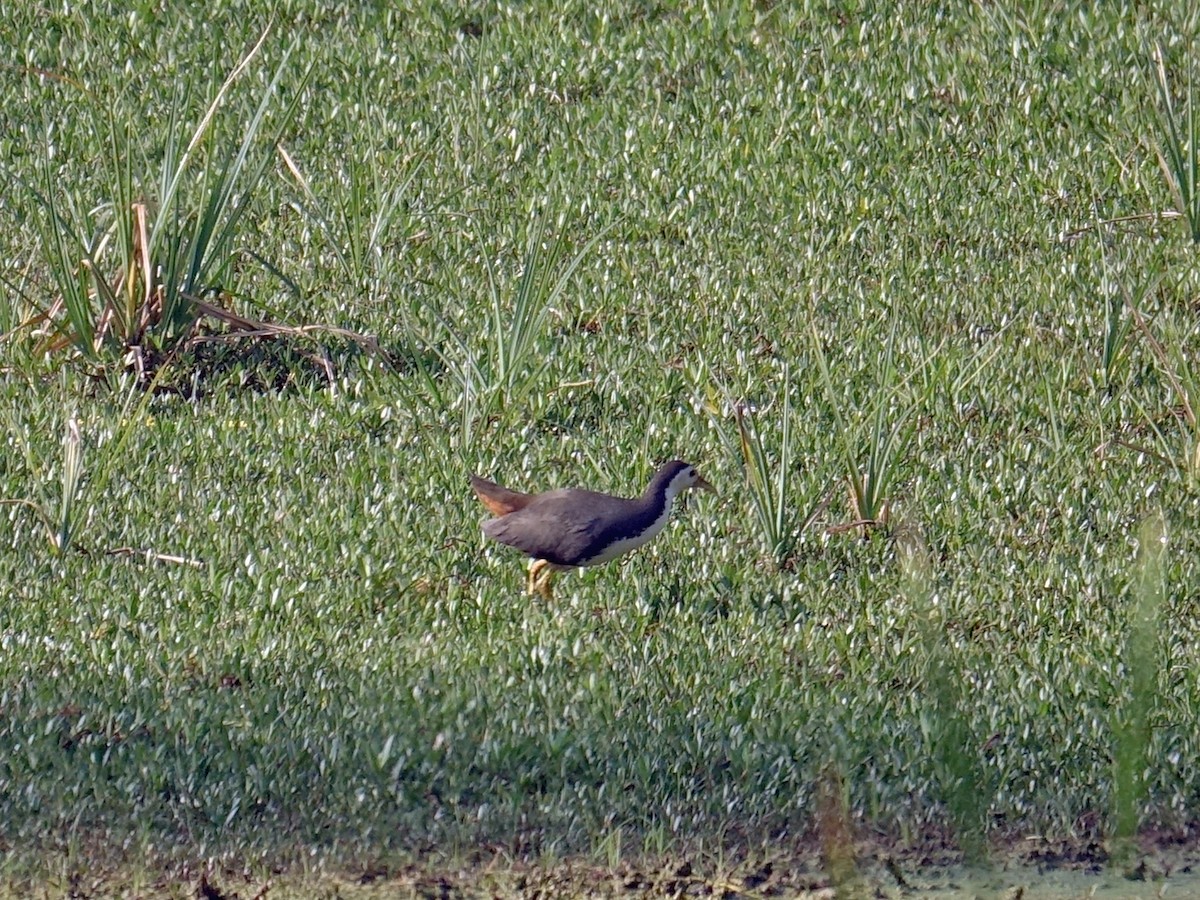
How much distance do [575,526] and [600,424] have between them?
1.53 m

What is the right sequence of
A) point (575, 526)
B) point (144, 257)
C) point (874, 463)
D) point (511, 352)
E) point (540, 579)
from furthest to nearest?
1. point (144, 257)
2. point (511, 352)
3. point (874, 463)
4. point (540, 579)
5. point (575, 526)

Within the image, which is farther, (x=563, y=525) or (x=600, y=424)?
(x=600, y=424)

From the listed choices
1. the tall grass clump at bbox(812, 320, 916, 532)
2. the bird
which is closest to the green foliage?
the bird

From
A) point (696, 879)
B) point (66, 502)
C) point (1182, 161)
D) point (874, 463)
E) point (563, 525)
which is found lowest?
point (66, 502)

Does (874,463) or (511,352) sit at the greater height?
(874,463)

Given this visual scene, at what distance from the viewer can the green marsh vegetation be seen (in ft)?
14.0

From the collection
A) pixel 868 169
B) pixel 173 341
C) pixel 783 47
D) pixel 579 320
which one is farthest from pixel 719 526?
pixel 783 47

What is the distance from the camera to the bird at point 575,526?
509cm

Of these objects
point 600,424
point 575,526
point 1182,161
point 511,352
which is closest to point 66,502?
point 575,526

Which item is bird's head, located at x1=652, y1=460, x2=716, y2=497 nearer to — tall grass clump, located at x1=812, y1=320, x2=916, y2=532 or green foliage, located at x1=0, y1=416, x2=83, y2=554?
tall grass clump, located at x1=812, y1=320, x2=916, y2=532

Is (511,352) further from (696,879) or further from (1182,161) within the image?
(1182,161)

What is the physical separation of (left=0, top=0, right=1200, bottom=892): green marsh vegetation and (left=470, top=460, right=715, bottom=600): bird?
0.16 m

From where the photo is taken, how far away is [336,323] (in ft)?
24.3

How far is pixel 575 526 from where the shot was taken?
5.09 m
